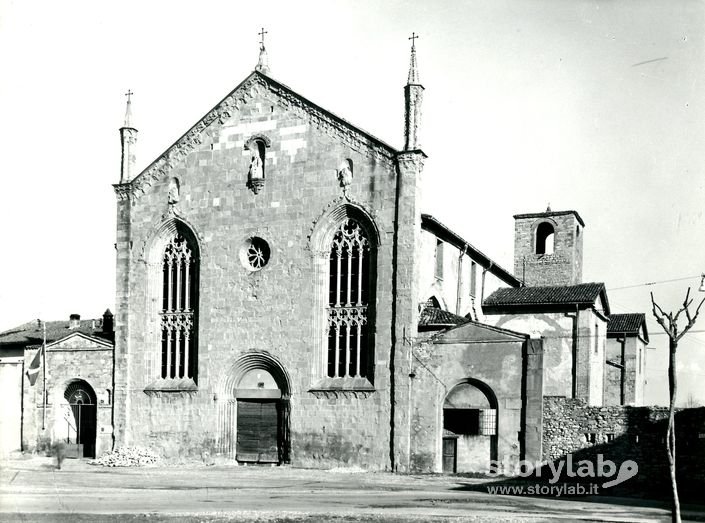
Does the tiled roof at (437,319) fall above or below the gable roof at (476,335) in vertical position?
above

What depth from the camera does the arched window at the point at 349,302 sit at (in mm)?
30859

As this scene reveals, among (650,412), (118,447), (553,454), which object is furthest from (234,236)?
(650,412)

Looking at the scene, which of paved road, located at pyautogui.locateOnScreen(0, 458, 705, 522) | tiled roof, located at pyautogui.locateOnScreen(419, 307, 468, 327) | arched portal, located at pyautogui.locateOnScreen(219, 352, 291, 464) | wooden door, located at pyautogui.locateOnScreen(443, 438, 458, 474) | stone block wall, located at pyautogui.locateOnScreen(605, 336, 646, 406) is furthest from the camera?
stone block wall, located at pyautogui.locateOnScreen(605, 336, 646, 406)

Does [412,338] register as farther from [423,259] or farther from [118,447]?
[118,447]

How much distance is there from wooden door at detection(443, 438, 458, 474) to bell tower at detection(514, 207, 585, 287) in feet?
65.6

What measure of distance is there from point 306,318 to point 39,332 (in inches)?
773

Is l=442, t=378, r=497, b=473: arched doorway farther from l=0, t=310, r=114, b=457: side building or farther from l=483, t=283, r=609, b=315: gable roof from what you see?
l=0, t=310, r=114, b=457: side building

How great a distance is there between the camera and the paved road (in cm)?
1875

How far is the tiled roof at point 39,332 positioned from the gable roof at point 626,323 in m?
25.9

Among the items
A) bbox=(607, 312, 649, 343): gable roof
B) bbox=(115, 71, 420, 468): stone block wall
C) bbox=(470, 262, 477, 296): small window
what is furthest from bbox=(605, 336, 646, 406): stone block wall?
bbox=(115, 71, 420, 468): stone block wall

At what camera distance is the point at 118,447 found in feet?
111

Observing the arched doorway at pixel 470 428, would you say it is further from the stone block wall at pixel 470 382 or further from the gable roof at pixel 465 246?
the gable roof at pixel 465 246

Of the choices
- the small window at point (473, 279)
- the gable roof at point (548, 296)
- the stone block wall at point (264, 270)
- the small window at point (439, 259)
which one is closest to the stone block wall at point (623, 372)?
the gable roof at point (548, 296)

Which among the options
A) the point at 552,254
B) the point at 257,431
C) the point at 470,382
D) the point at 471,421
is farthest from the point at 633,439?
the point at 552,254
